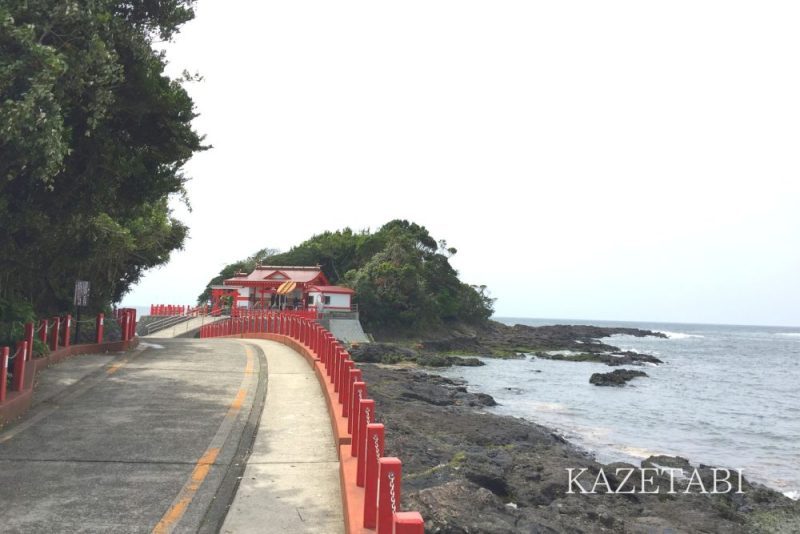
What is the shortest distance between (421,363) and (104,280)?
26317mm

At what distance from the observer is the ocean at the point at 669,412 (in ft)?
62.7

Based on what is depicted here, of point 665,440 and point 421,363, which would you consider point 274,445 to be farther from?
point 421,363

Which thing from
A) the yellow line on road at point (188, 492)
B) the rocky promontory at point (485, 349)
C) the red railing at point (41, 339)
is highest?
the red railing at point (41, 339)

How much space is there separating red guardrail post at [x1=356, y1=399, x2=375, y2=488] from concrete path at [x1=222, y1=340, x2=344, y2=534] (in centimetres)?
39

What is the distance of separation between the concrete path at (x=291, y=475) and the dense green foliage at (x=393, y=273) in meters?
53.0

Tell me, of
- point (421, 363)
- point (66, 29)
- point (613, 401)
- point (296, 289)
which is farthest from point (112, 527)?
point (296, 289)

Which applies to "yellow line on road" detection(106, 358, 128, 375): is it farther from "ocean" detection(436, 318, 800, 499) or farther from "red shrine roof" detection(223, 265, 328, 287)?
"red shrine roof" detection(223, 265, 328, 287)

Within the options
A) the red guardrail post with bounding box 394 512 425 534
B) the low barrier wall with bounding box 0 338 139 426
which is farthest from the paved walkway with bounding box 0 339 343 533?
the red guardrail post with bounding box 394 512 425 534

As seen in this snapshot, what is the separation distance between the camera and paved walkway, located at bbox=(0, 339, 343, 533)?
570cm

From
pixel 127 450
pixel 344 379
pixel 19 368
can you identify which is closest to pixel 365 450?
pixel 127 450

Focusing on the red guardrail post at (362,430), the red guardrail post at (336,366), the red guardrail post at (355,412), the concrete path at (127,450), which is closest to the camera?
the concrete path at (127,450)

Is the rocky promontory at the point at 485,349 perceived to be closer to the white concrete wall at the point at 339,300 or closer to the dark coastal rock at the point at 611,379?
the white concrete wall at the point at 339,300

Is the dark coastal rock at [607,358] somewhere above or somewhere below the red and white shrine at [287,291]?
below

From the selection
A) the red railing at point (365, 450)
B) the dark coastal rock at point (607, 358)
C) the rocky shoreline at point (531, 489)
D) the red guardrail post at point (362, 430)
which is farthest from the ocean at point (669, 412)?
the red guardrail post at point (362, 430)
